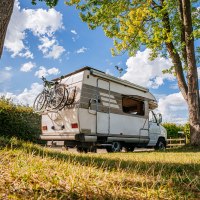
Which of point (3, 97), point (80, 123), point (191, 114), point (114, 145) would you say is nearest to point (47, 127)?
point (80, 123)

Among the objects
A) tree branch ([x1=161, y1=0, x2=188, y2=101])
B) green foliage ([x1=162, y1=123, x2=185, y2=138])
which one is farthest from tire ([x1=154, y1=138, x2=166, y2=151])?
green foliage ([x1=162, y1=123, x2=185, y2=138])

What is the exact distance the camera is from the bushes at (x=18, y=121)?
14758 millimetres

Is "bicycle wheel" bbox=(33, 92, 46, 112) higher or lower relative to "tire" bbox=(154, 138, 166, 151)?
higher

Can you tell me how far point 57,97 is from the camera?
10.4 meters

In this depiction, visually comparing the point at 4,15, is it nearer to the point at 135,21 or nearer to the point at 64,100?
the point at 64,100

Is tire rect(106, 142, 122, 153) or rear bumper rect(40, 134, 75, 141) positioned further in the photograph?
tire rect(106, 142, 122, 153)

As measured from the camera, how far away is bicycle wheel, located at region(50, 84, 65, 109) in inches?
401

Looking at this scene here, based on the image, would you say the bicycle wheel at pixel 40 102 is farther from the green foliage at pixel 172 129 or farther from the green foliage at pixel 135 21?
the green foliage at pixel 172 129

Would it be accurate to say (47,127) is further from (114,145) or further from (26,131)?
(26,131)

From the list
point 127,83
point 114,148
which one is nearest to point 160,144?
point 114,148

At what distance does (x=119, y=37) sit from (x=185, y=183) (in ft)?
46.4

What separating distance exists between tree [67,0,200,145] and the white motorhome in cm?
257

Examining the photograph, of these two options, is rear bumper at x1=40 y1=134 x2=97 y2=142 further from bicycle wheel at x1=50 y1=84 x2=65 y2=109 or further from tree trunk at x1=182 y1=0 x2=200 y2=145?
tree trunk at x1=182 y1=0 x2=200 y2=145

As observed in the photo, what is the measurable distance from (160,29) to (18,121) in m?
9.18
